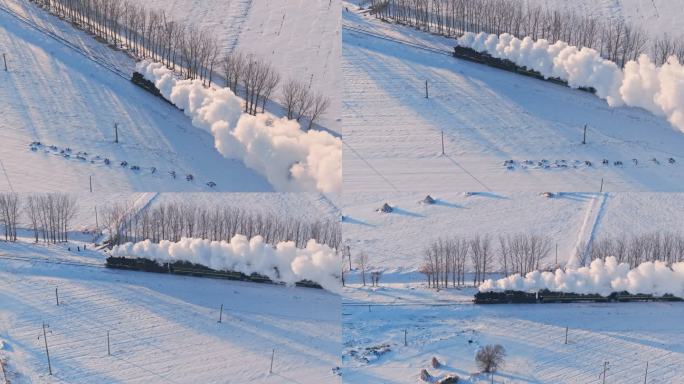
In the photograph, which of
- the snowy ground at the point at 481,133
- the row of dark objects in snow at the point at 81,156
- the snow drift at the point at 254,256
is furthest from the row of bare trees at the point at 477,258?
the row of dark objects in snow at the point at 81,156

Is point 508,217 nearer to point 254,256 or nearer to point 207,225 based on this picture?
point 254,256

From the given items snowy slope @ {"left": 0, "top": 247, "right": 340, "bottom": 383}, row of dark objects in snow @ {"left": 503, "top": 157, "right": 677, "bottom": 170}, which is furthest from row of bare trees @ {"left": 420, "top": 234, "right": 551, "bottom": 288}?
snowy slope @ {"left": 0, "top": 247, "right": 340, "bottom": 383}

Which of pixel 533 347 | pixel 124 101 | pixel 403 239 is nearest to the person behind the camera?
pixel 533 347

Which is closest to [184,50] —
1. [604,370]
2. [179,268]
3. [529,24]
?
[179,268]

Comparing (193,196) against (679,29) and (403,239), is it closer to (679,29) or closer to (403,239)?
(403,239)

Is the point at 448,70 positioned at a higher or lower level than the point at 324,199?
higher

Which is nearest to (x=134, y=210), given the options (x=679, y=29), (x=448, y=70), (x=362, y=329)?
(x=362, y=329)
